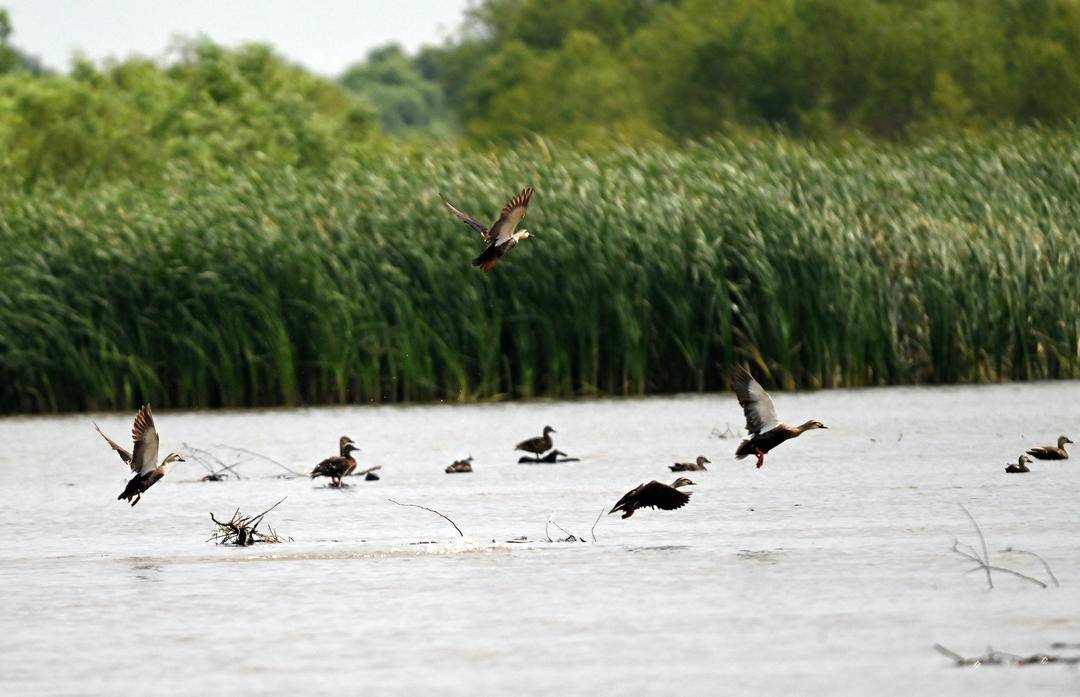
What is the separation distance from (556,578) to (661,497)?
1.91 metres

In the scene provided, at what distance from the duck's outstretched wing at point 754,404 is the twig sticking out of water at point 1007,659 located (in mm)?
3805

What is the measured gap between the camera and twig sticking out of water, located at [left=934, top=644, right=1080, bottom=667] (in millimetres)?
5926

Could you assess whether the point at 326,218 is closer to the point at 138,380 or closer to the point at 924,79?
the point at 138,380

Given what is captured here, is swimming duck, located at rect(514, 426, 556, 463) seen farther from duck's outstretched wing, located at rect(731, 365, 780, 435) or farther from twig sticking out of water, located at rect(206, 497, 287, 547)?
twig sticking out of water, located at rect(206, 497, 287, 547)

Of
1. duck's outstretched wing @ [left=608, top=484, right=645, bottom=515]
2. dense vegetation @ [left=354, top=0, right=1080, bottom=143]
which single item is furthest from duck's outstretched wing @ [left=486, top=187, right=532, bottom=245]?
dense vegetation @ [left=354, top=0, right=1080, bottom=143]

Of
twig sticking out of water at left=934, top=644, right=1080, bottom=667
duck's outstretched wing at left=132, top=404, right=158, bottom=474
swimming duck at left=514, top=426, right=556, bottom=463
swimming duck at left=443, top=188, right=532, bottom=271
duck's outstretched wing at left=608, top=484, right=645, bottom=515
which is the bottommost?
twig sticking out of water at left=934, top=644, right=1080, bottom=667

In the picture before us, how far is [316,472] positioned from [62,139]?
24.4 metres

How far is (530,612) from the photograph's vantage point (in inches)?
280

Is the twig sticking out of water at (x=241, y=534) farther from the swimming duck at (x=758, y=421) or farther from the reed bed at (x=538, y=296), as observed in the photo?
the reed bed at (x=538, y=296)

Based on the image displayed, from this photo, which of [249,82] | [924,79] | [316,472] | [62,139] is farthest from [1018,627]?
[924,79]

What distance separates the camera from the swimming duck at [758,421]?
32.1 ft

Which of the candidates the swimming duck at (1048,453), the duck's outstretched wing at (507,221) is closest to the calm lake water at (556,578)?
the swimming duck at (1048,453)

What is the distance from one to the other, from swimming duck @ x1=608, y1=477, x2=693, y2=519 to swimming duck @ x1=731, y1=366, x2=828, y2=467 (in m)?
A: 0.35

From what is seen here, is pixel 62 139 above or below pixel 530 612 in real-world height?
above
